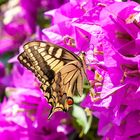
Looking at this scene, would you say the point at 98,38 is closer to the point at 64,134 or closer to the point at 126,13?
the point at 126,13

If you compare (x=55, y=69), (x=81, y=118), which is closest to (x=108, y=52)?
(x=55, y=69)

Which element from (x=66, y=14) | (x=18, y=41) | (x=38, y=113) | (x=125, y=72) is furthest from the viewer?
(x=18, y=41)

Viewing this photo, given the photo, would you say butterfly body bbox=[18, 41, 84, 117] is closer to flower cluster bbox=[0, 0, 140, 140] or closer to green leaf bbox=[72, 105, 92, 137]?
flower cluster bbox=[0, 0, 140, 140]

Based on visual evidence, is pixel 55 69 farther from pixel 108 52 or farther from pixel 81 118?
pixel 81 118

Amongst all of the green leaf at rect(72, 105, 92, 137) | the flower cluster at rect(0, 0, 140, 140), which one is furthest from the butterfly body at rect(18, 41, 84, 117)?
the green leaf at rect(72, 105, 92, 137)

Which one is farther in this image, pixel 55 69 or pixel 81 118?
pixel 81 118

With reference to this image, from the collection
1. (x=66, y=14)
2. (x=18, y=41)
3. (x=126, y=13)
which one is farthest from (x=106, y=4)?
(x=18, y=41)

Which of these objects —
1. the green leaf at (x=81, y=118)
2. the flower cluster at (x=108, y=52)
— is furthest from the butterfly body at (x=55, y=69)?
the green leaf at (x=81, y=118)

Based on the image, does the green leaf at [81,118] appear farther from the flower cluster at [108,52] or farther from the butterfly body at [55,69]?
the butterfly body at [55,69]

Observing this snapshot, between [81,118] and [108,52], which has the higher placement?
[108,52]

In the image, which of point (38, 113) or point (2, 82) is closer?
point (38, 113)
